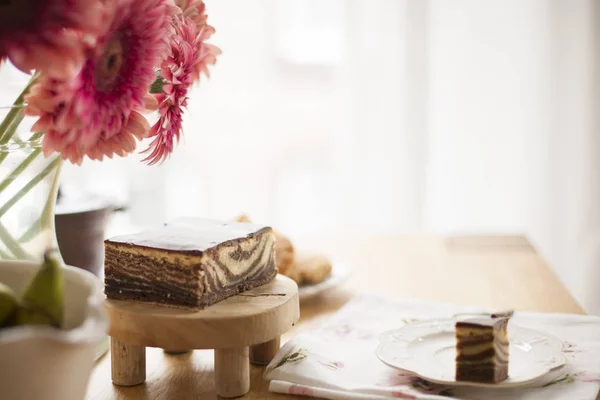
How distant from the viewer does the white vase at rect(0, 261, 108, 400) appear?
0.57 metres

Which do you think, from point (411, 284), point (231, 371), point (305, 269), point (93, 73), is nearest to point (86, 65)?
point (93, 73)

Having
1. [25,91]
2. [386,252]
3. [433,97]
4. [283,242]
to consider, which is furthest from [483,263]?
[433,97]

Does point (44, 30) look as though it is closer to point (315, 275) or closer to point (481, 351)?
point (481, 351)

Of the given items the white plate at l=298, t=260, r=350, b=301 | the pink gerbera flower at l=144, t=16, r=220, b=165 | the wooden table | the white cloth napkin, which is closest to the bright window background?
the wooden table

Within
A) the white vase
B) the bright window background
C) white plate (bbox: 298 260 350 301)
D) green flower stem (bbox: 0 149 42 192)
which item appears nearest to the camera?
the white vase

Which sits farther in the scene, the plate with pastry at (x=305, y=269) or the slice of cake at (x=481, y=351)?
the plate with pastry at (x=305, y=269)

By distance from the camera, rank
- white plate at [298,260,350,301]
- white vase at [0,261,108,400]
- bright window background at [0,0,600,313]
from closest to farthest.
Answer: white vase at [0,261,108,400], white plate at [298,260,350,301], bright window background at [0,0,600,313]

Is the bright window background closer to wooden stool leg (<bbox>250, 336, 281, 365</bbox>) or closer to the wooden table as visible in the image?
the wooden table

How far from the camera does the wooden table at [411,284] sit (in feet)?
2.88

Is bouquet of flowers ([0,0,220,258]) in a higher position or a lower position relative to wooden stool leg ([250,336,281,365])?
higher

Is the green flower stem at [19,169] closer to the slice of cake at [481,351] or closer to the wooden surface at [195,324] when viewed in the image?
the wooden surface at [195,324]

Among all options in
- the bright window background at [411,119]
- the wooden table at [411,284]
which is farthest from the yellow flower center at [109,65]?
the bright window background at [411,119]

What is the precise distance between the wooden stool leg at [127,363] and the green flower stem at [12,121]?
25 cm

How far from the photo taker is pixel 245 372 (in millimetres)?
843
